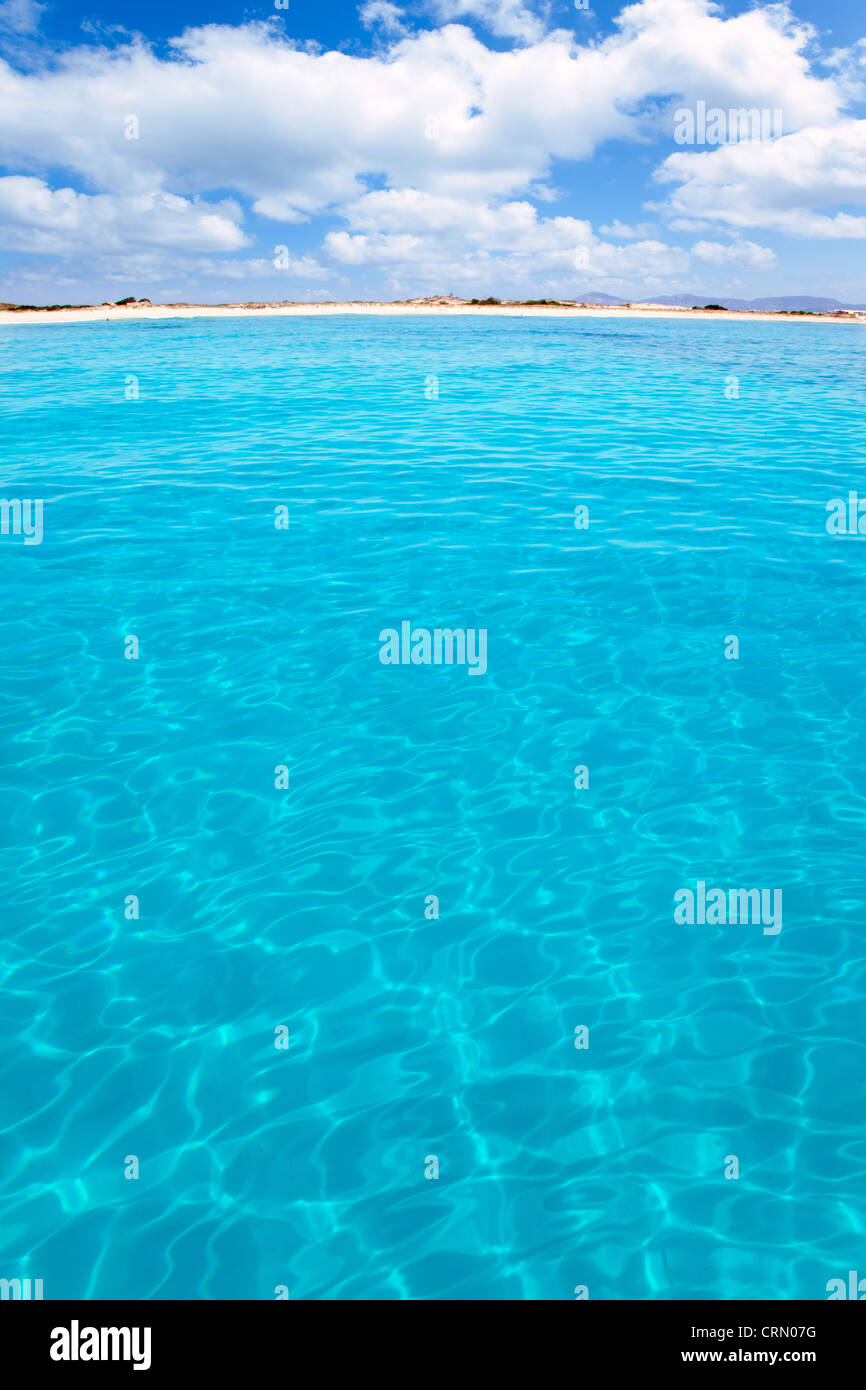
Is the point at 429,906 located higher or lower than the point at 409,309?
lower

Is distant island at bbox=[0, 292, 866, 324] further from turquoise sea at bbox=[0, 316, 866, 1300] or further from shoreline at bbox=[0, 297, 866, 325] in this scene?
turquoise sea at bbox=[0, 316, 866, 1300]

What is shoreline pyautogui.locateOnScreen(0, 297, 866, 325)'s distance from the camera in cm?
6037

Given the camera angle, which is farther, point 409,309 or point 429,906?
point 409,309

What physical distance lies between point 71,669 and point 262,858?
145 inches

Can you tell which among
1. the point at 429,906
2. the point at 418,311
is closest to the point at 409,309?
the point at 418,311

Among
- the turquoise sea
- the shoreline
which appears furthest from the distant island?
the turquoise sea

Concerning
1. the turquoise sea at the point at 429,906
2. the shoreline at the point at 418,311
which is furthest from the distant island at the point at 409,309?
the turquoise sea at the point at 429,906

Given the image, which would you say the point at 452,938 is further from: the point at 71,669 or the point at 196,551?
the point at 196,551

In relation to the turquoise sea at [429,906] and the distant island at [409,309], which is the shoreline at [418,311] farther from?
the turquoise sea at [429,906]

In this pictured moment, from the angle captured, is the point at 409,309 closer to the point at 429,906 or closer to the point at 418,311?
the point at 418,311

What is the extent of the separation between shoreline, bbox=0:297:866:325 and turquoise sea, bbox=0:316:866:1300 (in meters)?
56.1

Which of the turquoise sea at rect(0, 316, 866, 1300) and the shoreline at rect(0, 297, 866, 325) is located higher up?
the shoreline at rect(0, 297, 866, 325)

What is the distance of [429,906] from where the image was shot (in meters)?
5.41

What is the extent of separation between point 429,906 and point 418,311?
73.1 m
